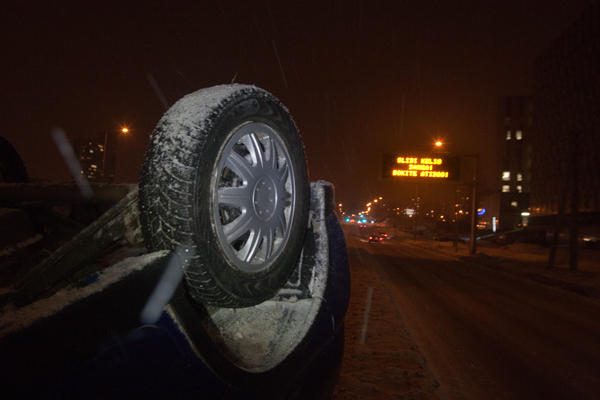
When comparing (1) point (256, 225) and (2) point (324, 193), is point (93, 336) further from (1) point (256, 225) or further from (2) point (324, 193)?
(2) point (324, 193)

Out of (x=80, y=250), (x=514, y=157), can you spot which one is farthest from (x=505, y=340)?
(x=514, y=157)

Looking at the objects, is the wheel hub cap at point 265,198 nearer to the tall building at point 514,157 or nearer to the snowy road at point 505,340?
the snowy road at point 505,340

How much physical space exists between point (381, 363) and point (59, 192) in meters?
4.48

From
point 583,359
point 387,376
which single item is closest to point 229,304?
point 387,376

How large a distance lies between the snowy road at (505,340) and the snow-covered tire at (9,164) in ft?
13.7

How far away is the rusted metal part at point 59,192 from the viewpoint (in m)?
1.82

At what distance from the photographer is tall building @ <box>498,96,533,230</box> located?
300ft

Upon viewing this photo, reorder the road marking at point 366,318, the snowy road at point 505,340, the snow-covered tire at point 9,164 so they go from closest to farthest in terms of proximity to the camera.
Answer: the snow-covered tire at point 9,164 < the snowy road at point 505,340 < the road marking at point 366,318

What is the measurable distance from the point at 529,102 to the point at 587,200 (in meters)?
48.8

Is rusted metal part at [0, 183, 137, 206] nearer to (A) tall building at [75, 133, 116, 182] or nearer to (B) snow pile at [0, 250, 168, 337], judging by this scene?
(B) snow pile at [0, 250, 168, 337]

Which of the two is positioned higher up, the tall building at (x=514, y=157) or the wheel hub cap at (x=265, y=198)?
the tall building at (x=514, y=157)

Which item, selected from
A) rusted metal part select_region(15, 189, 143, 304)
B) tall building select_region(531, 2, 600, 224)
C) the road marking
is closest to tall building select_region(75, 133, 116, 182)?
the road marking

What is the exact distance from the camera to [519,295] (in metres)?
13.4

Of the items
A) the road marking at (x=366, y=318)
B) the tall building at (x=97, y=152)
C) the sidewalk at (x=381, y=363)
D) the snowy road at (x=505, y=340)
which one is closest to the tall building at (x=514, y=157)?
the snowy road at (x=505, y=340)
